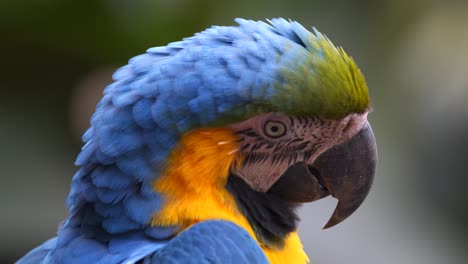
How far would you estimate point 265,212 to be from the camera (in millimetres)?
1568

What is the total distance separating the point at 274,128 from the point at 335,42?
192cm

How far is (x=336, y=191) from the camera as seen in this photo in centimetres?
157

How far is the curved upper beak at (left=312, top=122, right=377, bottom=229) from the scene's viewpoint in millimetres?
1543

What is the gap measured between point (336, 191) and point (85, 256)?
558 mm

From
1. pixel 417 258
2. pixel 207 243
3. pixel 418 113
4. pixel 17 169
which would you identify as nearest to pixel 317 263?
pixel 417 258

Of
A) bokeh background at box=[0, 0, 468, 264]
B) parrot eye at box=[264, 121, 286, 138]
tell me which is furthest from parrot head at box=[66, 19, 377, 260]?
bokeh background at box=[0, 0, 468, 264]

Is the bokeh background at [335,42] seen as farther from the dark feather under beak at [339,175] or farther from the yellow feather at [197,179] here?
the yellow feather at [197,179]

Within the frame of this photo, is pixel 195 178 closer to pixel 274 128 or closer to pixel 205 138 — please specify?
pixel 205 138

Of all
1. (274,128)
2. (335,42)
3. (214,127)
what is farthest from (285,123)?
(335,42)

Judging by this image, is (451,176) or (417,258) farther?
(451,176)

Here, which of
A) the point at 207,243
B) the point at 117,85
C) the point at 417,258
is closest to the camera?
the point at 207,243

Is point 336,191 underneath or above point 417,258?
above

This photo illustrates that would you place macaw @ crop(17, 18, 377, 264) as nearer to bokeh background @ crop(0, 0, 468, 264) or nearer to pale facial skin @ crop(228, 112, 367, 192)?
pale facial skin @ crop(228, 112, 367, 192)

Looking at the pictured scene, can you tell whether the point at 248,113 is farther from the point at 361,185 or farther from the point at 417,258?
the point at 417,258
